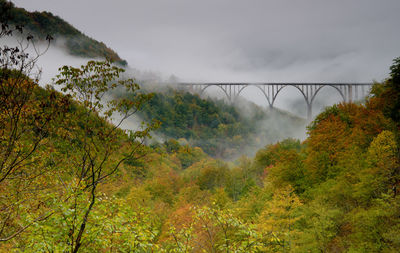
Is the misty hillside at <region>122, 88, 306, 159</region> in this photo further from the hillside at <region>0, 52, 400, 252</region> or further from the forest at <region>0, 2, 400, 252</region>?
the hillside at <region>0, 52, 400, 252</region>

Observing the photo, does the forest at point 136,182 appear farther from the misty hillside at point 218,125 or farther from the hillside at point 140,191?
→ the misty hillside at point 218,125

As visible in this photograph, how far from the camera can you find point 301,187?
24.8 m

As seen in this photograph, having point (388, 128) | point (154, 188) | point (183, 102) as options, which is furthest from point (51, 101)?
point (183, 102)

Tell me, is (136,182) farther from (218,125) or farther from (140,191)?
(218,125)

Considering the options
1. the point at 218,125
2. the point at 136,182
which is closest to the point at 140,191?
the point at 136,182

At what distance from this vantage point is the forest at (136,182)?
525 cm

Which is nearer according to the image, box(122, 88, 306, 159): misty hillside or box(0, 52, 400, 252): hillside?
box(0, 52, 400, 252): hillside

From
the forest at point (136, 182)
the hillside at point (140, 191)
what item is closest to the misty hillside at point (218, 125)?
the forest at point (136, 182)

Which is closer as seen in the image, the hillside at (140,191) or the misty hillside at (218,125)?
the hillside at (140,191)

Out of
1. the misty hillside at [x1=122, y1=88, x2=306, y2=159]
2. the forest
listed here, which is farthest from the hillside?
the misty hillside at [x1=122, y1=88, x2=306, y2=159]

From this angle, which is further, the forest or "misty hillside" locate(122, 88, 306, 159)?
"misty hillside" locate(122, 88, 306, 159)

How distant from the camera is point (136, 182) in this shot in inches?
1785

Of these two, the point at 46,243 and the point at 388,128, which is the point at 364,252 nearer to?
the point at 388,128

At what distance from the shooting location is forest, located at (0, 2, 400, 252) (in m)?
5.25
